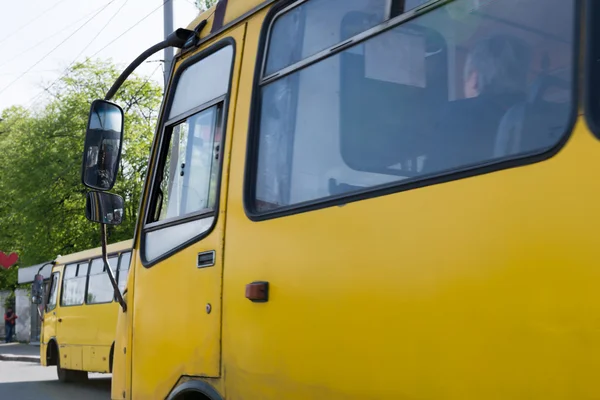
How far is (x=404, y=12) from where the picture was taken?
2.68m

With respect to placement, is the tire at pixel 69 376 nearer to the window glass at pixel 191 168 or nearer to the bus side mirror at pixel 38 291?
the bus side mirror at pixel 38 291

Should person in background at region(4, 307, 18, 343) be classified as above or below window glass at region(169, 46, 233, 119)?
below

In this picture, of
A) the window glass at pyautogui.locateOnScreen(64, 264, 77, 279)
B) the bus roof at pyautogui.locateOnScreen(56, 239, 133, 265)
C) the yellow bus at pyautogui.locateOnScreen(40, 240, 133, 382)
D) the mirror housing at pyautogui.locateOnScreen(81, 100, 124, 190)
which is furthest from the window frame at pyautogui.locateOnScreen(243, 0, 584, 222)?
the window glass at pyautogui.locateOnScreen(64, 264, 77, 279)

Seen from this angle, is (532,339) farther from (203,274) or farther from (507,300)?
(203,274)

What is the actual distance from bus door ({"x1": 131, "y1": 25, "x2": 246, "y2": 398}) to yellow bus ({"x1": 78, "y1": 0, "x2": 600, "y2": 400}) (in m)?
0.01

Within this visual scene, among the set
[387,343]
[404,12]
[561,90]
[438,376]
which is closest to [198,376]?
[387,343]

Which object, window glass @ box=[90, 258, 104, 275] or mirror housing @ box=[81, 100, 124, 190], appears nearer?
mirror housing @ box=[81, 100, 124, 190]

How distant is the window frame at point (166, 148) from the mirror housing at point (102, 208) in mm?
173

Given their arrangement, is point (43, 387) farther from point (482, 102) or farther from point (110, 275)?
point (482, 102)

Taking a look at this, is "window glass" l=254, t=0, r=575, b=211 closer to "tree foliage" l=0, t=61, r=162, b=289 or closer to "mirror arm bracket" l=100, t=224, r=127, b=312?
"mirror arm bracket" l=100, t=224, r=127, b=312

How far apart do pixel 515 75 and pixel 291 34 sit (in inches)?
48.8

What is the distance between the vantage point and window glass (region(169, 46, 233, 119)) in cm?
380

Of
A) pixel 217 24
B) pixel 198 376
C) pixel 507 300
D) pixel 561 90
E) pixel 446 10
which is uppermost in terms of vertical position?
pixel 217 24

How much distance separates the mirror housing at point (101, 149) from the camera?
4039 millimetres
